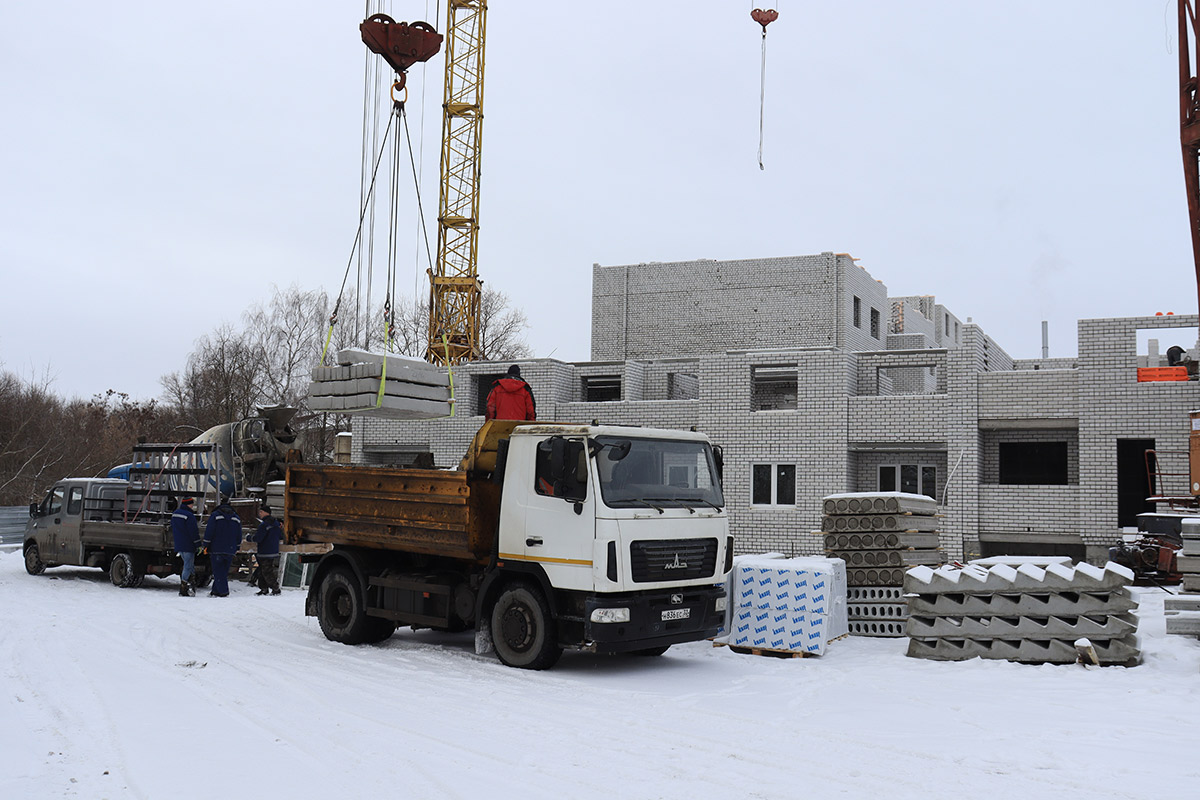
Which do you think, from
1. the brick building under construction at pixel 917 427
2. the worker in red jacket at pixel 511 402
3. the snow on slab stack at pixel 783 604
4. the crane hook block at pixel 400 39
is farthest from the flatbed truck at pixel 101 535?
the brick building under construction at pixel 917 427

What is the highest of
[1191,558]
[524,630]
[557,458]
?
[557,458]

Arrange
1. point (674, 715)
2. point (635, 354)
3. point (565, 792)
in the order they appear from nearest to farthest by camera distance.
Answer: point (565, 792) → point (674, 715) → point (635, 354)

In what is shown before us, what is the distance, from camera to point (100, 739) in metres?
6.84

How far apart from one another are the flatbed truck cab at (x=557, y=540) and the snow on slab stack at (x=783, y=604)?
2.52 feet

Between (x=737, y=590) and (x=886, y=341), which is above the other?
(x=886, y=341)

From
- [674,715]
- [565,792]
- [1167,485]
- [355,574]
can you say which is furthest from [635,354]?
[565,792]

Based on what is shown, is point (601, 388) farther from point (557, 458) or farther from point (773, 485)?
point (557, 458)

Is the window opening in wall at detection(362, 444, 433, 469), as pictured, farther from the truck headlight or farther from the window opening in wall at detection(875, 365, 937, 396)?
the truck headlight

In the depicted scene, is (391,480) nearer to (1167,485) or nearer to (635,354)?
(1167,485)

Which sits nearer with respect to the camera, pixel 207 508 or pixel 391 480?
pixel 391 480

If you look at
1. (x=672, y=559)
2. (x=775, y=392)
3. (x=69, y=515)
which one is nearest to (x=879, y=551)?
(x=672, y=559)

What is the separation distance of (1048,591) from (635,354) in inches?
973

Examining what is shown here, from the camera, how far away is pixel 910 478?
2277 cm

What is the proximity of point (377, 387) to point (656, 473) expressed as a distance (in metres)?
3.68
